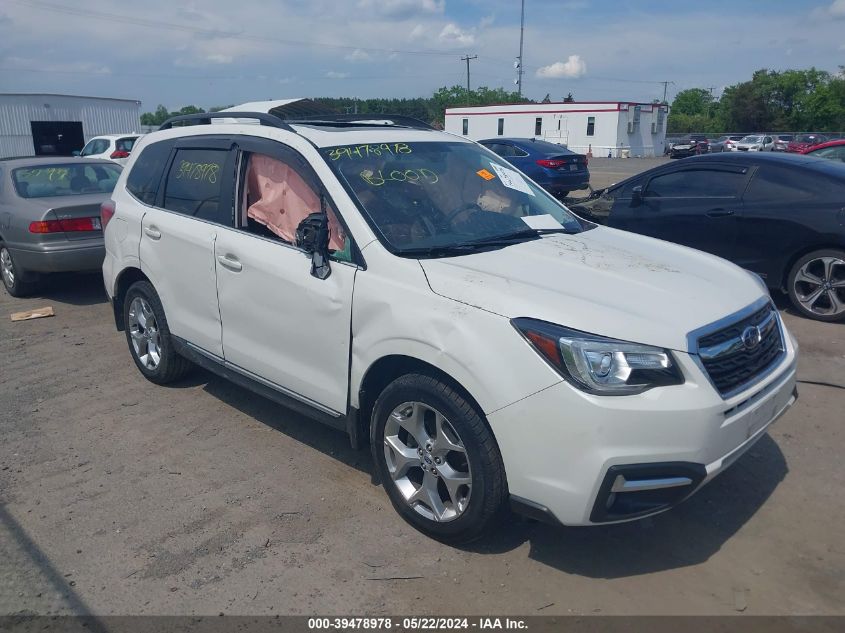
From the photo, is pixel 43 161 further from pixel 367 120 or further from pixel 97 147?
pixel 97 147

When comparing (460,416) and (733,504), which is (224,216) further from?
(733,504)

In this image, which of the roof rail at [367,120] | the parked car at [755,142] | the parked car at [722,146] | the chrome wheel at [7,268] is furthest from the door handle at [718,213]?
the parked car at [755,142]

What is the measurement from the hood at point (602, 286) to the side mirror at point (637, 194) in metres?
4.03

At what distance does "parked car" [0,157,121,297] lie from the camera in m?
7.86

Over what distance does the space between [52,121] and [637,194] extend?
3156 cm

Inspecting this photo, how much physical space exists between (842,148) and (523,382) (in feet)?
40.8

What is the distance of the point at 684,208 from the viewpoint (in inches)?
298

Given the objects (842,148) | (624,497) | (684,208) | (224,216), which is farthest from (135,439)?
(842,148)

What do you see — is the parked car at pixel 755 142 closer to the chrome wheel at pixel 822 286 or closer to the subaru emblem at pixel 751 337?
the chrome wheel at pixel 822 286

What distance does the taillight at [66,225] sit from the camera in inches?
308

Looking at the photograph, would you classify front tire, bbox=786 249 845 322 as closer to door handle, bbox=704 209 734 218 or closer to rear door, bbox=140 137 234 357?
door handle, bbox=704 209 734 218

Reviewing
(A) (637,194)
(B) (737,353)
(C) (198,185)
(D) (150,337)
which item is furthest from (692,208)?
(D) (150,337)

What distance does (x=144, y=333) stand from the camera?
5.55 m

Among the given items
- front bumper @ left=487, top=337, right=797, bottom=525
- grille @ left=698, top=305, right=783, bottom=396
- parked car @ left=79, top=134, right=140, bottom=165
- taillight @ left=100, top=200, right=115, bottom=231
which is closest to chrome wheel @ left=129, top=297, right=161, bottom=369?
taillight @ left=100, top=200, right=115, bottom=231
